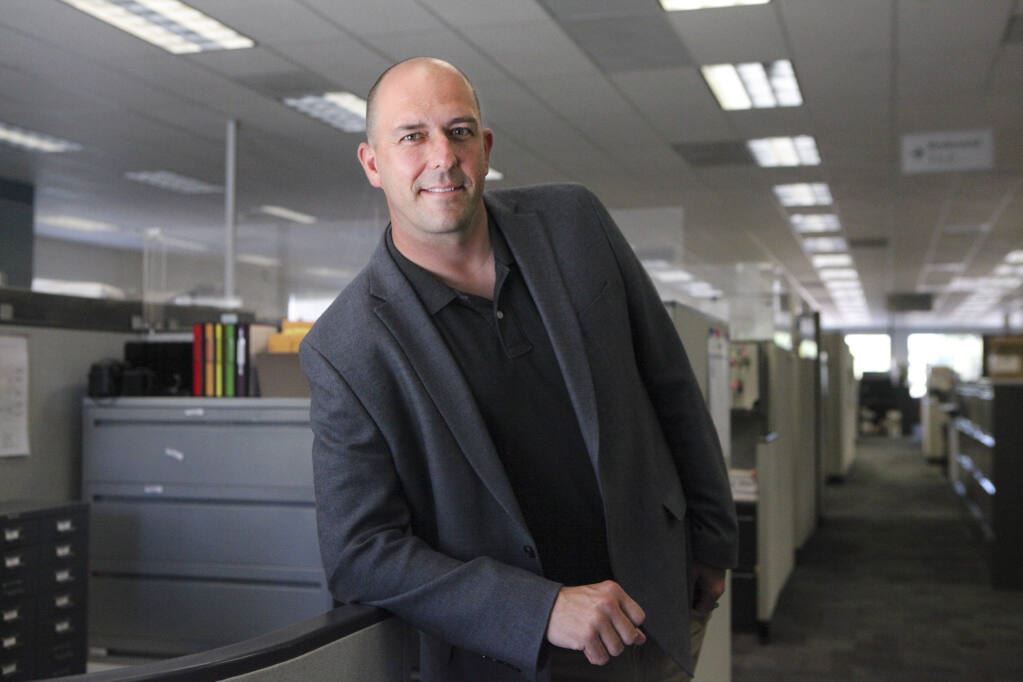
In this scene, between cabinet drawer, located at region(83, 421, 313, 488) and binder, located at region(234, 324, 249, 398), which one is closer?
cabinet drawer, located at region(83, 421, 313, 488)

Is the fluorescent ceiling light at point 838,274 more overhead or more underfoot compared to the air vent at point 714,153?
more overhead

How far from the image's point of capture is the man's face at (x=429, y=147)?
4.15 feet

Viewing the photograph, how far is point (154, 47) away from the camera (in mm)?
5918

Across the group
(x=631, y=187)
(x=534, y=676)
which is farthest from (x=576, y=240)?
(x=631, y=187)

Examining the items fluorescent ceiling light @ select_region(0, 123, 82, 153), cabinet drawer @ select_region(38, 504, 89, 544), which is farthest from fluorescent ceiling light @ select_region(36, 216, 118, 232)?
cabinet drawer @ select_region(38, 504, 89, 544)

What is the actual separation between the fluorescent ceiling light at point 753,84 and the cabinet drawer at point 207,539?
4.13m

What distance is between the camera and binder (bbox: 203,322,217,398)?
10.8ft

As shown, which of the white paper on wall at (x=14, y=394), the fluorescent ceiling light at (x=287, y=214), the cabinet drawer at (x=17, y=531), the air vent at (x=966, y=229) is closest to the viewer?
the cabinet drawer at (x=17, y=531)

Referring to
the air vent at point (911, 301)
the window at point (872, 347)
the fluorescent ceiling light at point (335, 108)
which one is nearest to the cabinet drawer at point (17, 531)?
the fluorescent ceiling light at point (335, 108)

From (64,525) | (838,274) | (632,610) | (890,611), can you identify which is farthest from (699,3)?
(838,274)

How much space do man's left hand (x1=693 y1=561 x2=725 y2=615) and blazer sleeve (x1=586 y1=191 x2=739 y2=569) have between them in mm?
18

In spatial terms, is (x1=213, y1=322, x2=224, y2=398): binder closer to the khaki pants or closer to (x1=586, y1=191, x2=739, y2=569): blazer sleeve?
(x1=586, y1=191, x2=739, y2=569): blazer sleeve

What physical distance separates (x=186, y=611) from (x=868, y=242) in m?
11.8

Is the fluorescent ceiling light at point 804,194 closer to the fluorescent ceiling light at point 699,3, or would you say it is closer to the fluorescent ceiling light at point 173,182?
the fluorescent ceiling light at point 699,3
